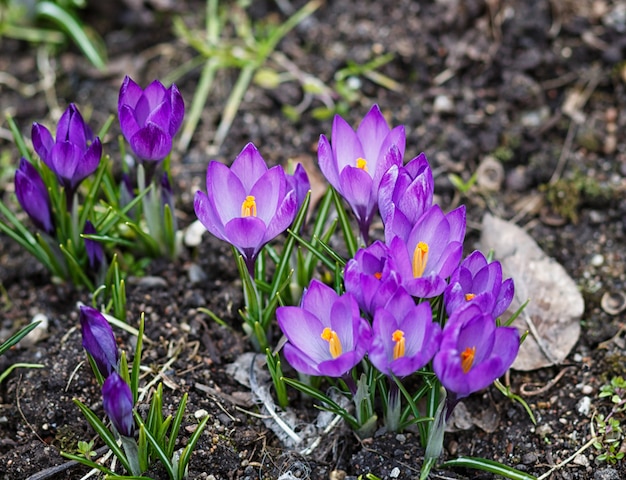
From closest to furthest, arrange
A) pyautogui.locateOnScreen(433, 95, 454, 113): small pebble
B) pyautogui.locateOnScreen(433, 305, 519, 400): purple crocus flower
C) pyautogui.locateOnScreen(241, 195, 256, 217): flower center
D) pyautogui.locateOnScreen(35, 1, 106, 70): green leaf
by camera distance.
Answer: pyautogui.locateOnScreen(433, 305, 519, 400): purple crocus flower → pyautogui.locateOnScreen(241, 195, 256, 217): flower center → pyautogui.locateOnScreen(433, 95, 454, 113): small pebble → pyautogui.locateOnScreen(35, 1, 106, 70): green leaf

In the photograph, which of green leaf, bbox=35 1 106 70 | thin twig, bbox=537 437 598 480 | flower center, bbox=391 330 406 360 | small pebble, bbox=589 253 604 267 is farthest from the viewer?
green leaf, bbox=35 1 106 70

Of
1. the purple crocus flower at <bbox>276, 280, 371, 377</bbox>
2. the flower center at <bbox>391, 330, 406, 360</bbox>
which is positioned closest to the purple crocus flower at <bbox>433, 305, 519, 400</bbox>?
the flower center at <bbox>391, 330, 406, 360</bbox>

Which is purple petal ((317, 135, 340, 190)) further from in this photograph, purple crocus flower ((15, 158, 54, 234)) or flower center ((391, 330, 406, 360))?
purple crocus flower ((15, 158, 54, 234))

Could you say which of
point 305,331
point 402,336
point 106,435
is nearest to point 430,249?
point 402,336

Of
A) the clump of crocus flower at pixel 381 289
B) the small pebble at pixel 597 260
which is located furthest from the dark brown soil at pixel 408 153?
the clump of crocus flower at pixel 381 289

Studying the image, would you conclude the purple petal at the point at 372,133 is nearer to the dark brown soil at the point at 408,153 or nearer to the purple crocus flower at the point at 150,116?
the purple crocus flower at the point at 150,116

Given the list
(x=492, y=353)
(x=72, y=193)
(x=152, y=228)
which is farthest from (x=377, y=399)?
(x=72, y=193)

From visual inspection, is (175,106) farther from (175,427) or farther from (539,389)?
(539,389)
